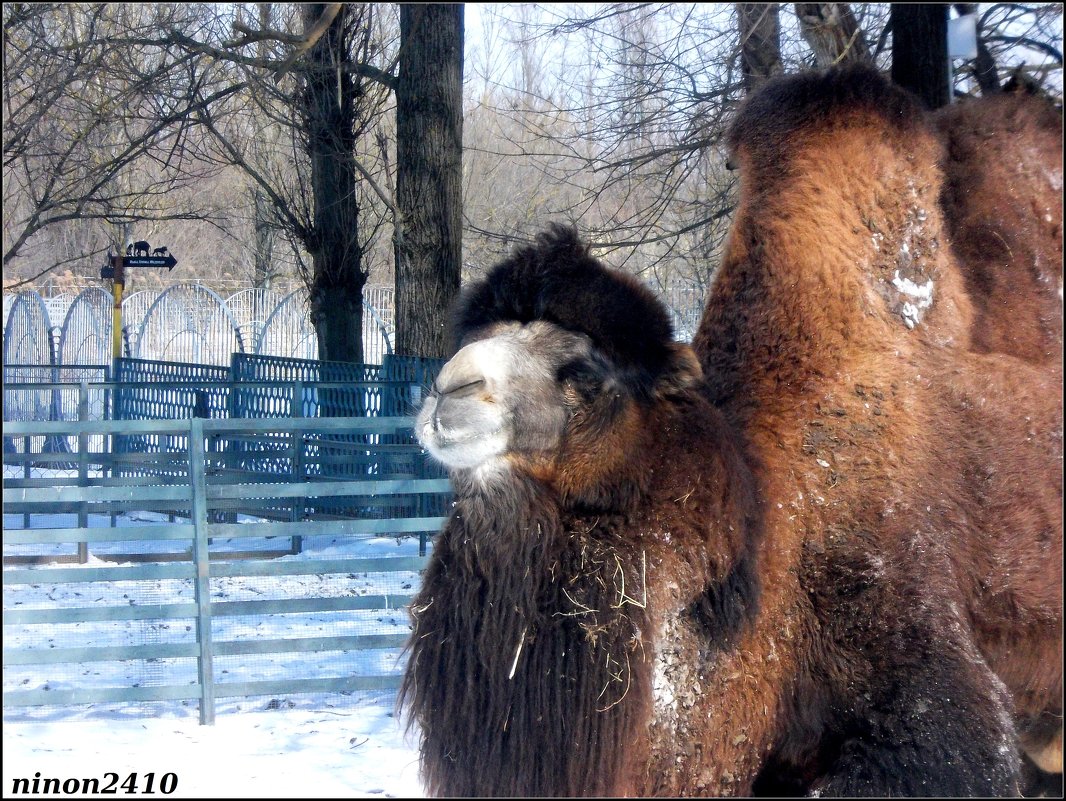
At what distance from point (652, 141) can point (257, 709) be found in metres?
4.75

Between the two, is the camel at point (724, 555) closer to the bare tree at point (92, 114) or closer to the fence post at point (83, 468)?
the bare tree at point (92, 114)

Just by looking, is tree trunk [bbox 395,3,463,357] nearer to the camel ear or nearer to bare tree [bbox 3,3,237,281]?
bare tree [bbox 3,3,237,281]

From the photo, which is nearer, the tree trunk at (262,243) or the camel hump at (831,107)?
the camel hump at (831,107)

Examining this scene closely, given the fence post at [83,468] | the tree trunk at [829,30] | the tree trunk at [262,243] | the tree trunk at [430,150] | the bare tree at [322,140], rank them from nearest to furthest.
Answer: the tree trunk at [829,30] → the fence post at [83,468] → the bare tree at [322,140] → the tree trunk at [430,150] → the tree trunk at [262,243]

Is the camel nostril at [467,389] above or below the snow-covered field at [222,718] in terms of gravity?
above

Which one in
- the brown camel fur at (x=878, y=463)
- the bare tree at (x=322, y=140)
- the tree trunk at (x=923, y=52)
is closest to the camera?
the brown camel fur at (x=878, y=463)

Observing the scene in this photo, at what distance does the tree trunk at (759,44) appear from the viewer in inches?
258

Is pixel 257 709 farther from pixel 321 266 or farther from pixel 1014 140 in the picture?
pixel 321 266

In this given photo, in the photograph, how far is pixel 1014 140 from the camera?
3.81 metres

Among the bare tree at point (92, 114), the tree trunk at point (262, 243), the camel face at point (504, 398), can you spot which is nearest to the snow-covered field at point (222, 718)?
the camel face at point (504, 398)

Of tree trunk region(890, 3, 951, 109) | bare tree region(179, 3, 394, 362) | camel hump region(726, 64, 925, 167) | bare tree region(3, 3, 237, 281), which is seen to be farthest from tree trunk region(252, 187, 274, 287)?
camel hump region(726, 64, 925, 167)

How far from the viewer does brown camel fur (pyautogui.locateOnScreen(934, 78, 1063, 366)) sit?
3609 millimetres

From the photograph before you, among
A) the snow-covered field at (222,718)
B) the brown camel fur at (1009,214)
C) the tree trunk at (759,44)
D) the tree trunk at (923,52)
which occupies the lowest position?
the snow-covered field at (222,718)

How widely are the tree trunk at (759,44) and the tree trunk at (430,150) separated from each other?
149 inches
